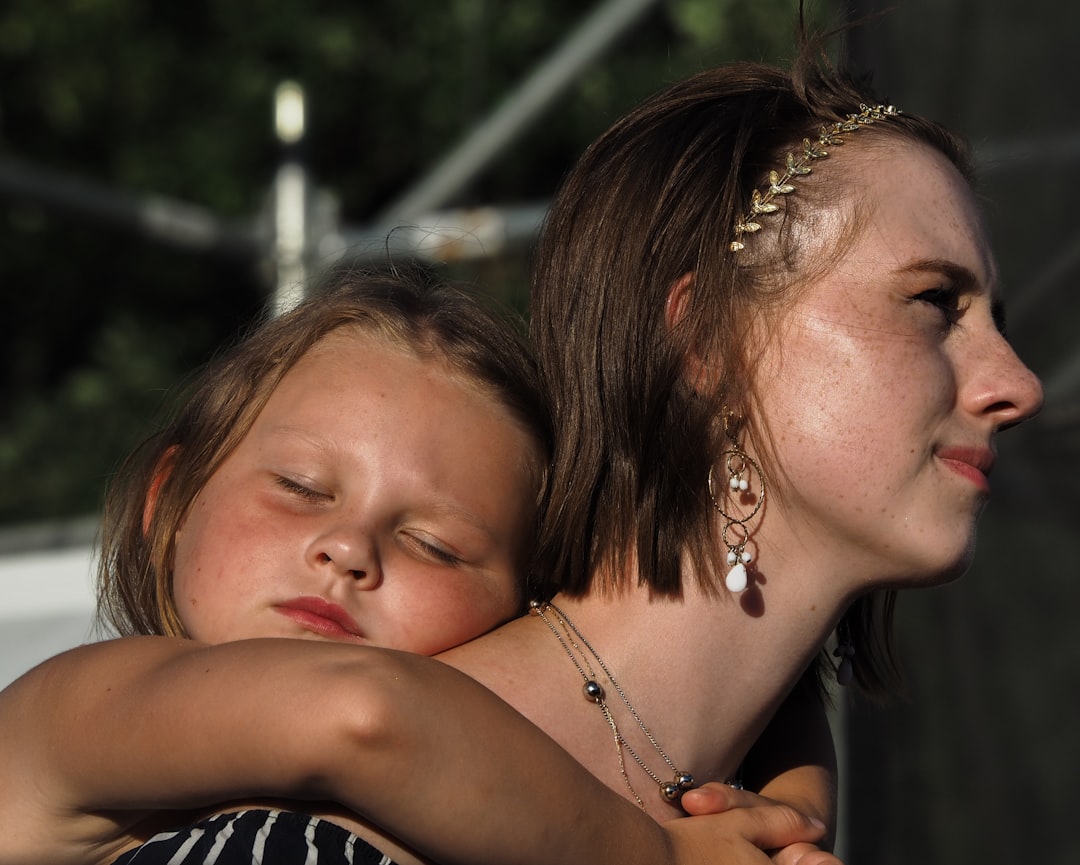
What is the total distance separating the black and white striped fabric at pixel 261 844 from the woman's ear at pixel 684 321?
626mm

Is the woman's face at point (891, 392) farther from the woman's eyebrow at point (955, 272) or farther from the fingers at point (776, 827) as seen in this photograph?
the fingers at point (776, 827)

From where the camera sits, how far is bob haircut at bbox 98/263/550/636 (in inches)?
68.3

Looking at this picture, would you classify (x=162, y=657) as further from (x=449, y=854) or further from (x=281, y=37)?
(x=281, y=37)

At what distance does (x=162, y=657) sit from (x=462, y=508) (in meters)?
0.36

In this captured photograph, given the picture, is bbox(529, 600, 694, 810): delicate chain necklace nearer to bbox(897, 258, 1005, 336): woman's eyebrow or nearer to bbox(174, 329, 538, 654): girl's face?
bbox(174, 329, 538, 654): girl's face

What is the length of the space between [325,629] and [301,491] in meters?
0.16

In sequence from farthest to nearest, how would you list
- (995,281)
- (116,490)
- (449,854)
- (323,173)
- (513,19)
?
1. (323,173)
2. (513,19)
3. (116,490)
4. (995,281)
5. (449,854)

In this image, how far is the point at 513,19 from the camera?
35.4 ft

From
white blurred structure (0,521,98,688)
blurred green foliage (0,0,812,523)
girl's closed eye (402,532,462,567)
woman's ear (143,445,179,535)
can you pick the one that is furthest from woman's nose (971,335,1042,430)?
blurred green foliage (0,0,812,523)

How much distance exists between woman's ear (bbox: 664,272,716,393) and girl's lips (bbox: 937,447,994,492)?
0.89 feet

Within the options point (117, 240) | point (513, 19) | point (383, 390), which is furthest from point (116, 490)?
point (117, 240)

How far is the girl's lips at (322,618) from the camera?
1.54 metres

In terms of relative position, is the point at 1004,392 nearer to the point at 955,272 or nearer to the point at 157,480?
the point at 955,272

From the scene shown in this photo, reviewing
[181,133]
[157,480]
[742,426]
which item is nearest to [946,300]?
[742,426]
